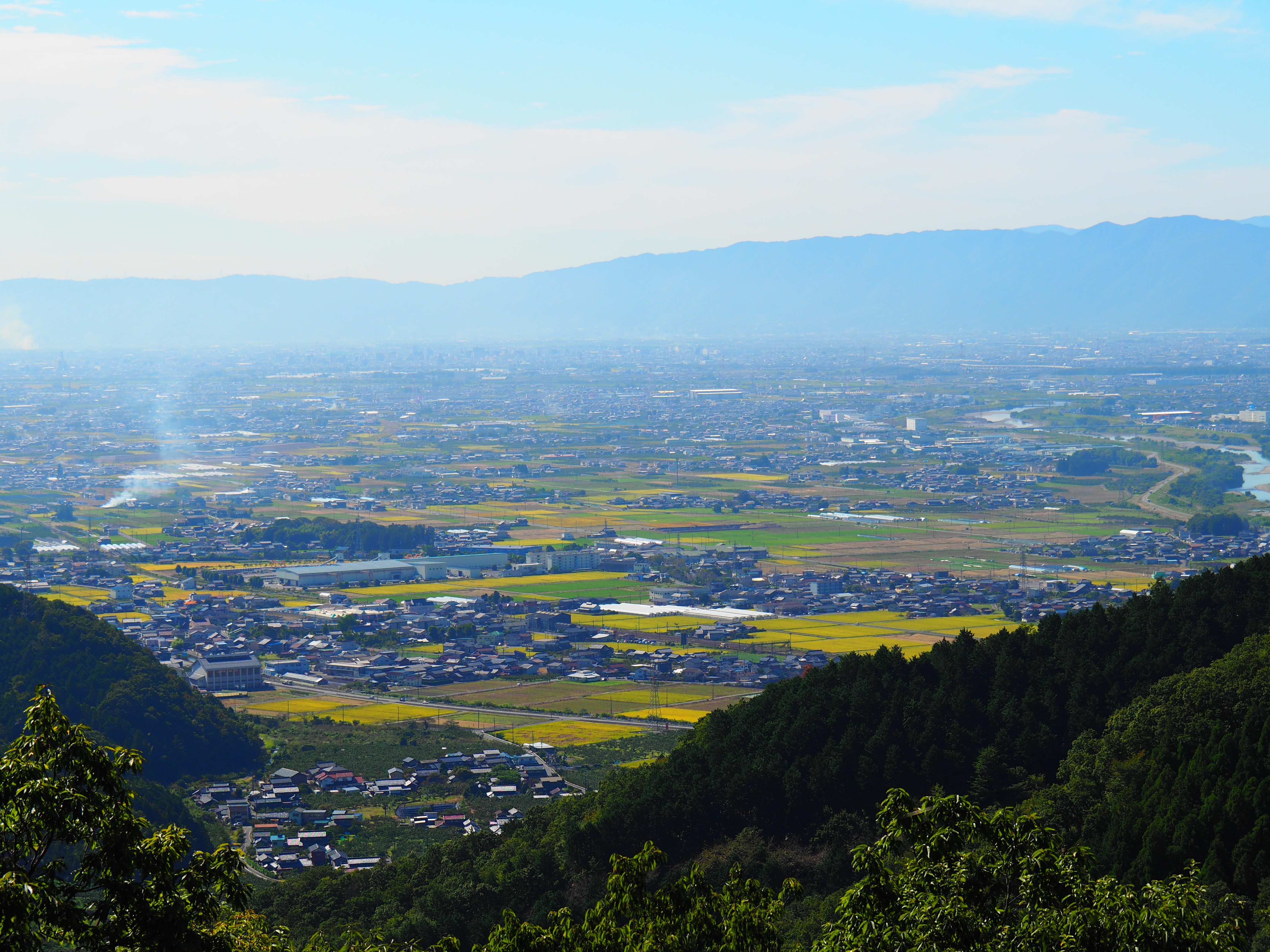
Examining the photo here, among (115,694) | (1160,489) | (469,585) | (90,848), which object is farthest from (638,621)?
(1160,489)

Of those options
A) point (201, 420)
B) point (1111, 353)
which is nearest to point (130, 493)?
point (201, 420)

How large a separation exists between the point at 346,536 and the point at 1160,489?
39.0m

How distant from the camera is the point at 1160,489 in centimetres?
6812

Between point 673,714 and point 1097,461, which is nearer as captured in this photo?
point 673,714

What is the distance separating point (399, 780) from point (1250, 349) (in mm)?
166432

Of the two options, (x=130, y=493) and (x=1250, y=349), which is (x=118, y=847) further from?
(x=1250, y=349)

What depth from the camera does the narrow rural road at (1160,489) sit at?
60375 millimetres

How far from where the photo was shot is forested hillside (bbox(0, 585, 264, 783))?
27.6m

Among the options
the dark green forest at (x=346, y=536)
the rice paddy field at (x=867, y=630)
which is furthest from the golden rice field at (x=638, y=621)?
the dark green forest at (x=346, y=536)

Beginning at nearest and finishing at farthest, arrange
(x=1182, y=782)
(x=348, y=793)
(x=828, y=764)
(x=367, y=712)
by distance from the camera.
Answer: (x=1182, y=782), (x=828, y=764), (x=348, y=793), (x=367, y=712)

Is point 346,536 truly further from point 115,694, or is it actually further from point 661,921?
point 661,921

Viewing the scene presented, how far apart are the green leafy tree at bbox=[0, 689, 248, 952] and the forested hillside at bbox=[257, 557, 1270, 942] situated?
10967 mm

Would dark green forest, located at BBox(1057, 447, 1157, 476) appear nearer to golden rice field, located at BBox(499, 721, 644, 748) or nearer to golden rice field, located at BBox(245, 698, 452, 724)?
golden rice field, located at BBox(499, 721, 644, 748)

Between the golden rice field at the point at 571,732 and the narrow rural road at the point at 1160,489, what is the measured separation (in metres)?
37.7
